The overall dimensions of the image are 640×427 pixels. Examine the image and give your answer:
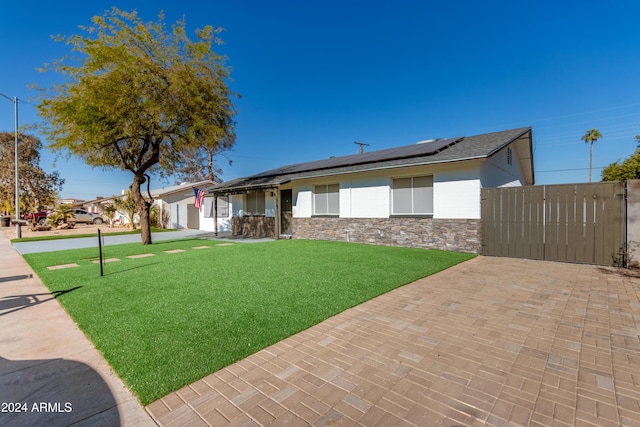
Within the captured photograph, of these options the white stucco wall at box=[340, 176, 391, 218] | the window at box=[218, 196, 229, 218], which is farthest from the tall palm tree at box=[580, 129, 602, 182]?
the window at box=[218, 196, 229, 218]

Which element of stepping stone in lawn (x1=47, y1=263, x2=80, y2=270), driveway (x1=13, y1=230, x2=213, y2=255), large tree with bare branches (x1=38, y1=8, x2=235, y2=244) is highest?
large tree with bare branches (x1=38, y1=8, x2=235, y2=244)

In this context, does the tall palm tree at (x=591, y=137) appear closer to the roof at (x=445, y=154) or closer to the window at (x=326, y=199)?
the roof at (x=445, y=154)

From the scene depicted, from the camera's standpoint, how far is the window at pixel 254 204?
→ 16450 mm

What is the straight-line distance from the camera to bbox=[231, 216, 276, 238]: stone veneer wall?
51.9 ft

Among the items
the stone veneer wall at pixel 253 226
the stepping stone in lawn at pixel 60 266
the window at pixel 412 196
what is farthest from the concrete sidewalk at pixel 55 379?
the stone veneer wall at pixel 253 226

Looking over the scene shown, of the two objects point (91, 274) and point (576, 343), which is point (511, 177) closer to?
point (576, 343)

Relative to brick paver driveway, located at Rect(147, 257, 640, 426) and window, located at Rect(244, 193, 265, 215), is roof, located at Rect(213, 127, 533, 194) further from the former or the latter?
brick paver driveway, located at Rect(147, 257, 640, 426)

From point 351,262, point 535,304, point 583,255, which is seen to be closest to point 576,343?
point 535,304

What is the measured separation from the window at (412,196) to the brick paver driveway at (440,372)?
5934 millimetres

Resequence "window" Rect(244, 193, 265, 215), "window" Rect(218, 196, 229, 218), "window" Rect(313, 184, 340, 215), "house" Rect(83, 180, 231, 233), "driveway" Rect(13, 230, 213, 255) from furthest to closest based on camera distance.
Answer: "house" Rect(83, 180, 231, 233)
"window" Rect(218, 196, 229, 218)
"window" Rect(244, 193, 265, 215)
"window" Rect(313, 184, 340, 215)
"driveway" Rect(13, 230, 213, 255)

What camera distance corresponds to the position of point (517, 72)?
581 inches

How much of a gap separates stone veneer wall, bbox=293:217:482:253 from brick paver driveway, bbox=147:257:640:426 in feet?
15.6

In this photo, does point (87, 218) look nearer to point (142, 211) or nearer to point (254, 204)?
point (142, 211)

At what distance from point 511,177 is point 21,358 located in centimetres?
1508
